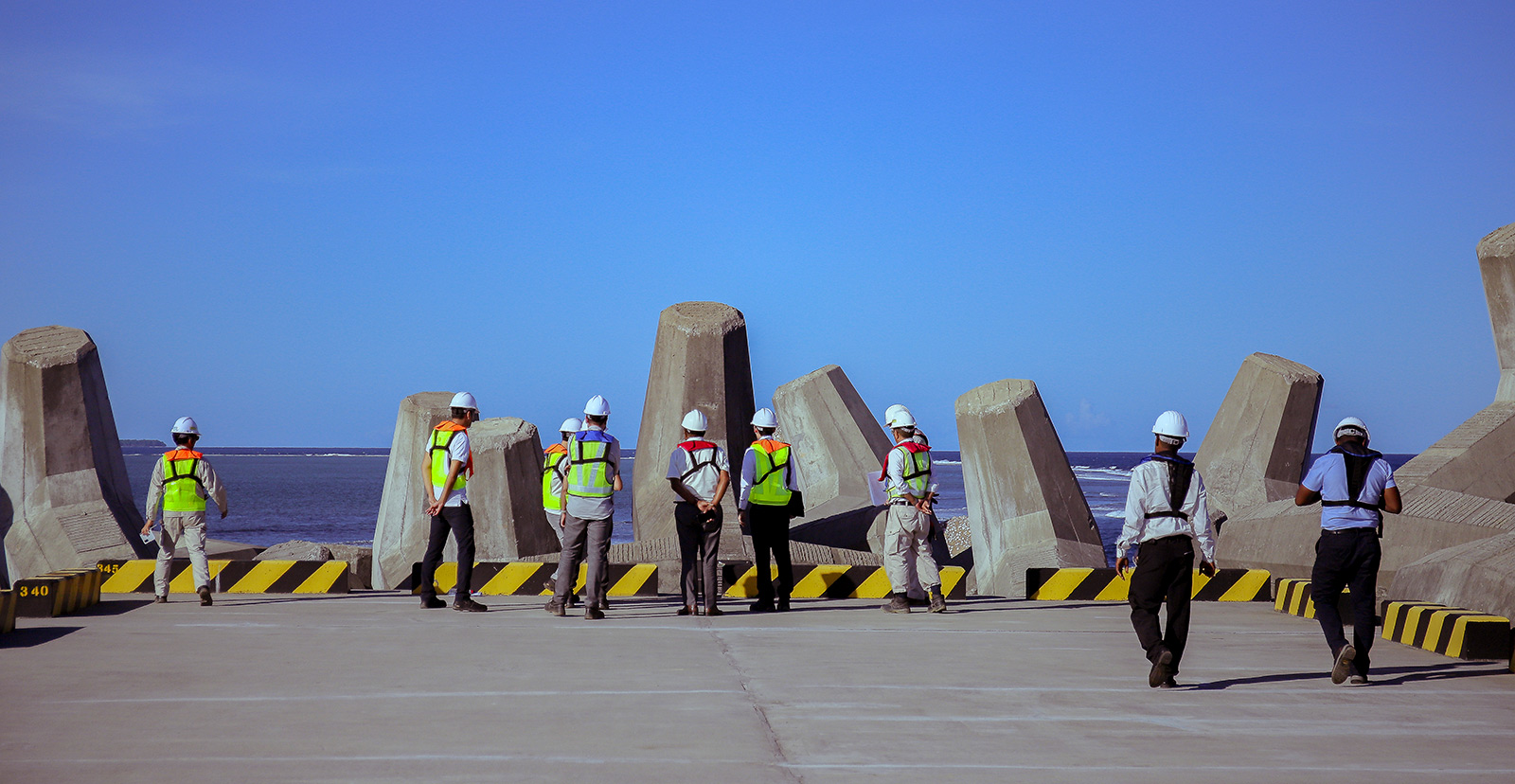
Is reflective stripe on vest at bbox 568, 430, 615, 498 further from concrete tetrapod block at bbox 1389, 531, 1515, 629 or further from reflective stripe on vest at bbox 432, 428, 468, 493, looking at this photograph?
concrete tetrapod block at bbox 1389, 531, 1515, 629

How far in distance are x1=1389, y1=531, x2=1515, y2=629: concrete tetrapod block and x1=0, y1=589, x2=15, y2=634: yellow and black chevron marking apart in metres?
10.4

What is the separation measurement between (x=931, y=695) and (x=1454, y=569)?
5.65 m

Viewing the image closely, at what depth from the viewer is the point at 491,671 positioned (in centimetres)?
715

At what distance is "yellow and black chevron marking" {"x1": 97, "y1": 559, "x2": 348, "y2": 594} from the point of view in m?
11.8

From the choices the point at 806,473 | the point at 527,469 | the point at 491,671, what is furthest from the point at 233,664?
the point at 806,473

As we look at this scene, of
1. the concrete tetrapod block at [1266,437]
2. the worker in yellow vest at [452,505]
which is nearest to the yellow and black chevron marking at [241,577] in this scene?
the worker in yellow vest at [452,505]

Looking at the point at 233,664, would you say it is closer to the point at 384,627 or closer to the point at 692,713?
the point at 384,627

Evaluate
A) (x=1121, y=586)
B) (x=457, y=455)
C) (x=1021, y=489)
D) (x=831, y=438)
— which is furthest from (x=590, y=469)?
(x=831, y=438)

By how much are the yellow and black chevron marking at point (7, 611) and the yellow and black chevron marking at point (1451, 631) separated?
9.65 m

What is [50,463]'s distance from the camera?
14805 mm

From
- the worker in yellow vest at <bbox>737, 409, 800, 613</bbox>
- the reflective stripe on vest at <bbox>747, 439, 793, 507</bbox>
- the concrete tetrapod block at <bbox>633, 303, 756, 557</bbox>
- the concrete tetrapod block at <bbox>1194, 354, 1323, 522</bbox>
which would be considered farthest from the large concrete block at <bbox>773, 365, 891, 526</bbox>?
the reflective stripe on vest at <bbox>747, 439, 793, 507</bbox>

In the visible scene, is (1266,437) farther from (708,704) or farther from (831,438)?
(708,704)

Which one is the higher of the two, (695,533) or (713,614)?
(695,533)

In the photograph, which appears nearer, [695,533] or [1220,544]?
[695,533]
